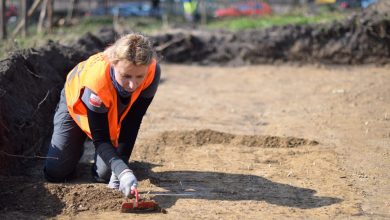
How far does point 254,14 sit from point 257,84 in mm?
7675

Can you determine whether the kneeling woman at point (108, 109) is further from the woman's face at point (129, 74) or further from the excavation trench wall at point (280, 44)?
the excavation trench wall at point (280, 44)

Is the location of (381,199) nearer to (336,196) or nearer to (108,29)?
(336,196)

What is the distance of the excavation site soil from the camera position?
468 centimetres

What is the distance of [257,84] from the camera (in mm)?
10477

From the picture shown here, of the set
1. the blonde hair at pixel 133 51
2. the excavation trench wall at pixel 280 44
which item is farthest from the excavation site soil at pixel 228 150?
the excavation trench wall at pixel 280 44

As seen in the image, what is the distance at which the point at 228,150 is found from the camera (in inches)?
251

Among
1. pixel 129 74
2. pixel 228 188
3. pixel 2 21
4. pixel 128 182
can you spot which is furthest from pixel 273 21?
pixel 128 182

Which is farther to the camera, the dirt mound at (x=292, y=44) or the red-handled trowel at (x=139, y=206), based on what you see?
the dirt mound at (x=292, y=44)

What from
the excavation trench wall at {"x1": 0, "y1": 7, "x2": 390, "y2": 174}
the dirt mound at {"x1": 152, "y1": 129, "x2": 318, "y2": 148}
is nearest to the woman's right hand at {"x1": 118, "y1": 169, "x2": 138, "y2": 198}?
the dirt mound at {"x1": 152, "y1": 129, "x2": 318, "y2": 148}

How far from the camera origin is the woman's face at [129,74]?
14.3ft

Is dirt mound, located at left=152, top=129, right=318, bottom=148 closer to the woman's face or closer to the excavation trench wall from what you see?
the woman's face

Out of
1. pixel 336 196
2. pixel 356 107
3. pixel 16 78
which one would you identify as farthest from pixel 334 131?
pixel 16 78

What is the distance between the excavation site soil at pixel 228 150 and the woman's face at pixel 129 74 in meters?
0.86

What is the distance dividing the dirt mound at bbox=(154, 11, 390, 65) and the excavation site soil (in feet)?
5.19
